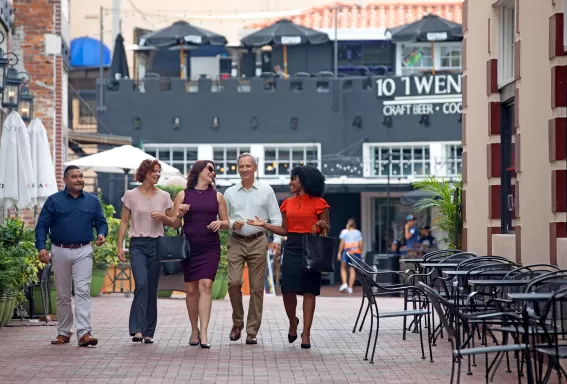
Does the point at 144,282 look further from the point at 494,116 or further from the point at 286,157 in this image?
the point at 286,157

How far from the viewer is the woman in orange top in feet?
39.5

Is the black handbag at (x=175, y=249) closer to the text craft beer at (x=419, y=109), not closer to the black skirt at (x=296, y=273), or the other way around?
the black skirt at (x=296, y=273)

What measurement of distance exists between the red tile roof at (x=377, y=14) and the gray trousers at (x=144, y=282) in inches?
1098

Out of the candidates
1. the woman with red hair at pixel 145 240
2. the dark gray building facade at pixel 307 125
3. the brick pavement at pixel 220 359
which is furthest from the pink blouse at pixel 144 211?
the dark gray building facade at pixel 307 125

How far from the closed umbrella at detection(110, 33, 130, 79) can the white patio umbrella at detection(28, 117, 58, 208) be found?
20743mm

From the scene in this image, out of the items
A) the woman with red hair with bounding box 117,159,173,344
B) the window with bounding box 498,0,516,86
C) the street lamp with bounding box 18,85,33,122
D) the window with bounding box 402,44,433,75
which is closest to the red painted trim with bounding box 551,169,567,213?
the window with bounding box 498,0,516,86

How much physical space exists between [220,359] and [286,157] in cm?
2590

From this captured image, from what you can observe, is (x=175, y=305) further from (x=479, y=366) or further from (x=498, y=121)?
(x=479, y=366)

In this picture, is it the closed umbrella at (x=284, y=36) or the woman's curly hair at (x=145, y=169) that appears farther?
the closed umbrella at (x=284, y=36)

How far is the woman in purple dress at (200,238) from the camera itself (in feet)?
39.3

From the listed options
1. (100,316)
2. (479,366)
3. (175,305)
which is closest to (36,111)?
(175,305)

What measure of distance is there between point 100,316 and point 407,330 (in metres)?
4.37

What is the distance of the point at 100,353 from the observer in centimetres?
1150

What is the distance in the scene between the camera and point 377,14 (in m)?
41.2
